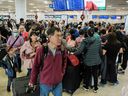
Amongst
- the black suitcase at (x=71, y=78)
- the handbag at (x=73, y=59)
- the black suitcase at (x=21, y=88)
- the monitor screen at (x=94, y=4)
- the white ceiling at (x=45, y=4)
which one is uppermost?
the white ceiling at (x=45, y=4)

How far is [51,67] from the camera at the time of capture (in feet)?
10.9

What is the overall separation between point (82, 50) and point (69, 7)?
5.97 m

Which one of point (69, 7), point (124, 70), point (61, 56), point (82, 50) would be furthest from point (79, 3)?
point (61, 56)

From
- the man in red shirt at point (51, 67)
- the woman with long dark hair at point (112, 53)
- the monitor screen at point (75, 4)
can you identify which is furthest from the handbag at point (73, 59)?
the monitor screen at point (75, 4)

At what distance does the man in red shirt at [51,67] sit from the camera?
3.26m

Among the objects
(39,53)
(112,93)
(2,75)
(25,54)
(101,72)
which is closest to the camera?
(39,53)

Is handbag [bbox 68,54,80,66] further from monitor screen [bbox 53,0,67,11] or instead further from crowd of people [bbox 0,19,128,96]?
monitor screen [bbox 53,0,67,11]

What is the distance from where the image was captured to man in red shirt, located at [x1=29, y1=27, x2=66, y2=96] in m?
3.26

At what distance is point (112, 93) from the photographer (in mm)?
6254

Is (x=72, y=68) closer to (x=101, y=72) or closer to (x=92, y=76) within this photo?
(x=92, y=76)

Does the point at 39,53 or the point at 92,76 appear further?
the point at 92,76

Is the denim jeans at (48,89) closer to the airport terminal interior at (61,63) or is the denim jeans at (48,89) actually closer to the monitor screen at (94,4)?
the airport terminal interior at (61,63)

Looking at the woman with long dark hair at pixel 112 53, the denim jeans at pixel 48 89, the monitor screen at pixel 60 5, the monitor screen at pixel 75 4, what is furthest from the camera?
the monitor screen at pixel 60 5

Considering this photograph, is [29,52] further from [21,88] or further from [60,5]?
[60,5]
